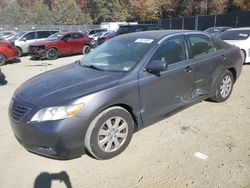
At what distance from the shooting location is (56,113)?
3.60 metres

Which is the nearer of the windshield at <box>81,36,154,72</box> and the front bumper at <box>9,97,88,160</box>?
the front bumper at <box>9,97,88,160</box>

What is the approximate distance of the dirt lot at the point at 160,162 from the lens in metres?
3.52

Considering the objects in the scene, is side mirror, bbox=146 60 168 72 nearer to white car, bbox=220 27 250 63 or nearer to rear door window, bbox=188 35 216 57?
rear door window, bbox=188 35 216 57

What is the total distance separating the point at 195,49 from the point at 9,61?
1294cm

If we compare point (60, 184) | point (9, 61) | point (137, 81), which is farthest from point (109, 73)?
point (9, 61)

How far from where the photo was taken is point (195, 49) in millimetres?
5184

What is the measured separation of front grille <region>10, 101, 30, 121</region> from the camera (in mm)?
3791

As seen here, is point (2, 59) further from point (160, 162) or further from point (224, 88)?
point (160, 162)

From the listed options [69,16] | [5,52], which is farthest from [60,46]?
[69,16]

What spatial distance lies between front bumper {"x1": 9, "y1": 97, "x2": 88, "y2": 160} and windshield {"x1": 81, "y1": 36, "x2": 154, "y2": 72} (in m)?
1.22

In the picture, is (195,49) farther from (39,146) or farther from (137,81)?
(39,146)

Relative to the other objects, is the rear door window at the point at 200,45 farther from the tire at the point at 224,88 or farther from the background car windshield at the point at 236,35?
the background car windshield at the point at 236,35

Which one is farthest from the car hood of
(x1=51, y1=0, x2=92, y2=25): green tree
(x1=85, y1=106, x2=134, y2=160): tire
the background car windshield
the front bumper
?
(x1=51, y1=0, x2=92, y2=25): green tree

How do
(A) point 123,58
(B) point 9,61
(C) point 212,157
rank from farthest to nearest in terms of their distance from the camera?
(B) point 9,61 < (A) point 123,58 < (C) point 212,157
